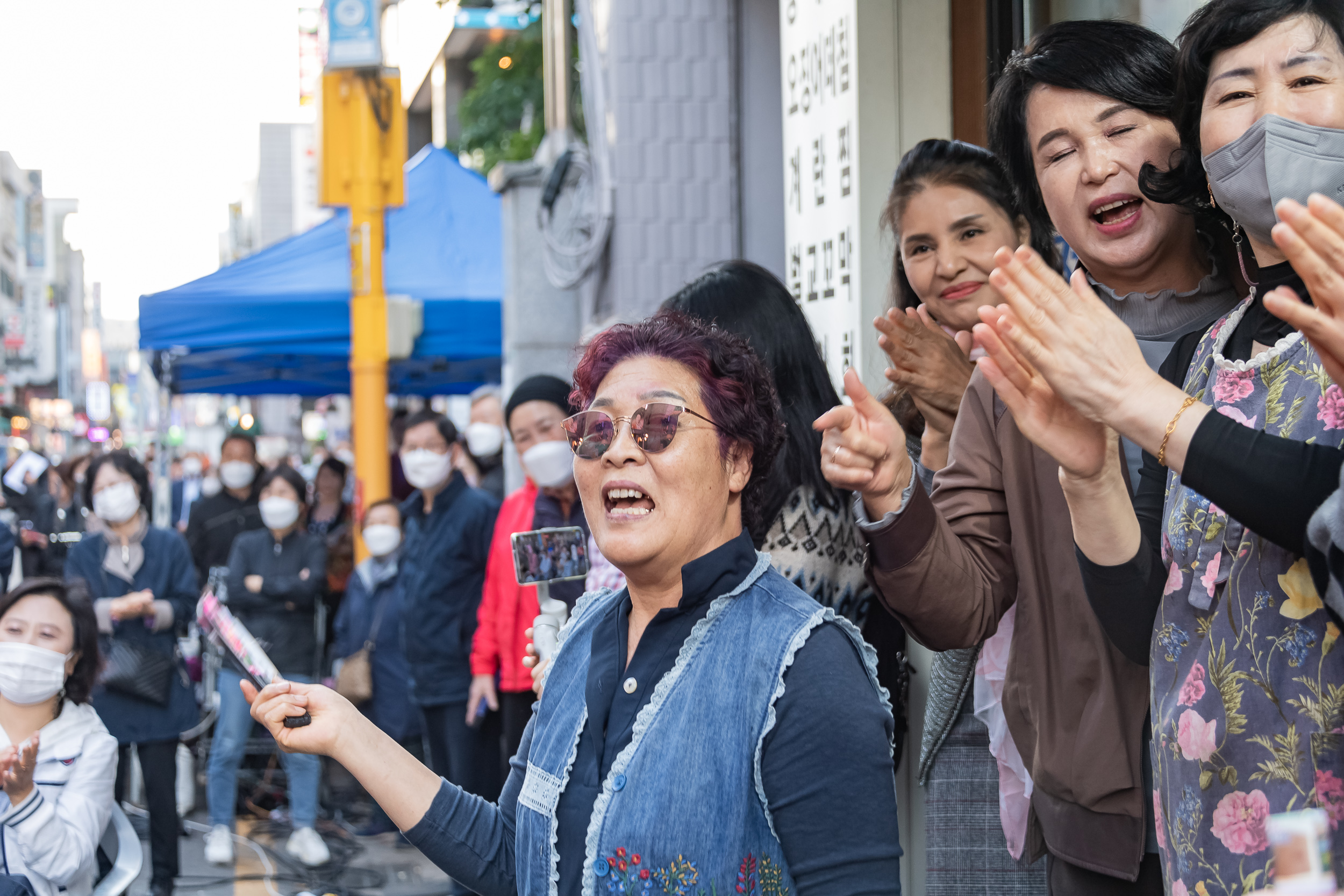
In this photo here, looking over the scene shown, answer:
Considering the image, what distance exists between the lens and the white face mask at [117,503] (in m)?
6.71

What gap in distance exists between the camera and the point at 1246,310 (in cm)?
194

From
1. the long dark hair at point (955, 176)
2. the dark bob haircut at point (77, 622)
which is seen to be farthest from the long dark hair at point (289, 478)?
the long dark hair at point (955, 176)

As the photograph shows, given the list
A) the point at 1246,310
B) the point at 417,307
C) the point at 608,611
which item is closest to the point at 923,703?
the point at 608,611

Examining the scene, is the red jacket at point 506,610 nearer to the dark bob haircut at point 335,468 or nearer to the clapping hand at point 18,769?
the clapping hand at point 18,769

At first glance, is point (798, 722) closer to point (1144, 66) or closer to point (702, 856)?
point (702, 856)

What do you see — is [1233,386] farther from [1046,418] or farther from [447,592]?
Result: [447,592]

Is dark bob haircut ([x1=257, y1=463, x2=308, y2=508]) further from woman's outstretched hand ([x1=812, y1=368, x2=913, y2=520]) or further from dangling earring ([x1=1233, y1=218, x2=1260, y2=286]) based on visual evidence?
dangling earring ([x1=1233, y1=218, x2=1260, y2=286])

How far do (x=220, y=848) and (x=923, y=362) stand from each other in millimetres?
5437

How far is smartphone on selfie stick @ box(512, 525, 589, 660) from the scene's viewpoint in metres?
2.79

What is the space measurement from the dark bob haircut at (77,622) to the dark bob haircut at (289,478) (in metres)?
3.26

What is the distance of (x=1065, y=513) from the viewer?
2.37 meters

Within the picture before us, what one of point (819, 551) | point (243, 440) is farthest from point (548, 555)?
point (243, 440)

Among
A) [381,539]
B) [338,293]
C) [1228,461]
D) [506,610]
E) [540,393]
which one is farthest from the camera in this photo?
[338,293]

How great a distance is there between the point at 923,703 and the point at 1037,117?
1.55 meters
